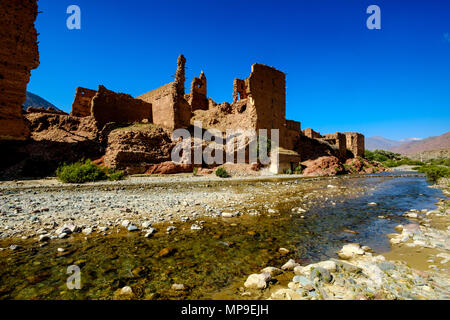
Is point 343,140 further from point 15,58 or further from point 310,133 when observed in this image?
point 15,58

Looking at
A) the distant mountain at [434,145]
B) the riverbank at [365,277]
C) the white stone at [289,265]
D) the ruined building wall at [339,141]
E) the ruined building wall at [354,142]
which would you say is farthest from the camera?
the distant mountain at [434,145]

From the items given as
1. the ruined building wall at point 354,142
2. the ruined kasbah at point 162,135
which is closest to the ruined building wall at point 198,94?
the ruined kasbah at point 162,135

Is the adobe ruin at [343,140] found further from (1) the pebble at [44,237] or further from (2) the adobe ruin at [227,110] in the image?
(1) the pebble at [44,237]

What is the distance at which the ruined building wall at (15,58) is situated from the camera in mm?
8477

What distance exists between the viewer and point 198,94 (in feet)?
107

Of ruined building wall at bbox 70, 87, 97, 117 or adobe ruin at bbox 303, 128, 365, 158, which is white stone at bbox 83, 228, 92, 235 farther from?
adobe ruin at bbox 303, 128, 365, 158

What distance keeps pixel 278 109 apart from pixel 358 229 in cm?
2356

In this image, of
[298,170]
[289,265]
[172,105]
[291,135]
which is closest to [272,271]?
[289,265]

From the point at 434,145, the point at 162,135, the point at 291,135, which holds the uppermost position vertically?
the point at 434,145

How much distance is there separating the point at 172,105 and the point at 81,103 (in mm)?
13898

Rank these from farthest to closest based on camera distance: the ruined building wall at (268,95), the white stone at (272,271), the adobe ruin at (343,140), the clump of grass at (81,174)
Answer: the adobe ruin at (343,140) → the ruined building wall at (268,95) → the clump of grass at (81,174) → the white stone at (272,271)

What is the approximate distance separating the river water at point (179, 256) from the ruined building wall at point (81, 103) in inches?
1125

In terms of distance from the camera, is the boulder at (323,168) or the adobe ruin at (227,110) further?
the adobe ruin at (227,110)

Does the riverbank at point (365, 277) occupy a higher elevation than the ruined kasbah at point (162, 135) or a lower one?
lower
